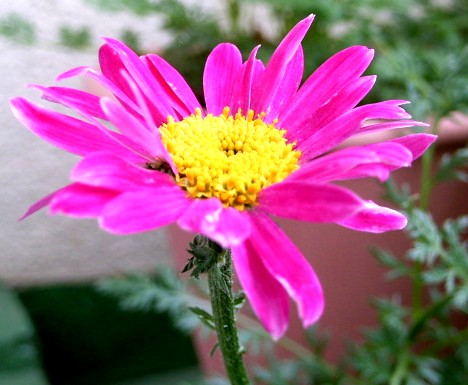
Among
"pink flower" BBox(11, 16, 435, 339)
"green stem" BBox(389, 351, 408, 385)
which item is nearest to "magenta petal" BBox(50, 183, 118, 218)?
"pink flower" BBox(11, 16, 435, 339)

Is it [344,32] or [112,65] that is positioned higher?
[344,32]

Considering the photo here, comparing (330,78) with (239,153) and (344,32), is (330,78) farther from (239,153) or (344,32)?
(344,32)

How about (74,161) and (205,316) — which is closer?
(205,316)

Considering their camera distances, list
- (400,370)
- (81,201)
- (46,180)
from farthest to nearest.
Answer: (46,180) → (400,370) → (81,201)

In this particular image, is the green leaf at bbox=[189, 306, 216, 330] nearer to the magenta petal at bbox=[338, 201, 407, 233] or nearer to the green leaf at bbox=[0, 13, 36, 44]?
Result: the magenta petal at bbox=[338, 201, 407, 233]

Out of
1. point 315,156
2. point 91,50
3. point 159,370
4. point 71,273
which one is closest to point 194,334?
point 159,370

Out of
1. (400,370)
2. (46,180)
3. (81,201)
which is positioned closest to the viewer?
(81,201)

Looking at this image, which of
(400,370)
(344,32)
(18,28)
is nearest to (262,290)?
(400,370)
